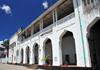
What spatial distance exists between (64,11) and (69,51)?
5.54 metres

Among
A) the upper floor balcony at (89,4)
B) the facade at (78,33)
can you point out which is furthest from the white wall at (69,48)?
the upper floor balcony at (89,4)

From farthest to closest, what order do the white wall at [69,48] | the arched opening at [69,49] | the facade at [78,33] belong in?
the white wall at [69,48] → the arched opening at [69,49] → the facade at [78,33]

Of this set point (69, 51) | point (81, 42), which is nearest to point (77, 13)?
point (81, 42)

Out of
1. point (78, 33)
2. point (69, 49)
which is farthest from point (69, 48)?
point (78, 33)

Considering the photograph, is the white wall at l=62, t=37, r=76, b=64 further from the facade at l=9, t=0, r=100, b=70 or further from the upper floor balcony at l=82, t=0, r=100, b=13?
the upper floor balcony at l=82, t=0, r=100, b=13

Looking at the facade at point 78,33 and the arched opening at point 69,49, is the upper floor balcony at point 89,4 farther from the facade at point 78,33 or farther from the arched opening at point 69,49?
the arched opening at point 69,49

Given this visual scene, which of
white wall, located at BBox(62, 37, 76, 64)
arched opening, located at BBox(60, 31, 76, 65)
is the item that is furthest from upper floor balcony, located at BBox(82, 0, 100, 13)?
white wall, located at BBox(62, 37, 76, 64)

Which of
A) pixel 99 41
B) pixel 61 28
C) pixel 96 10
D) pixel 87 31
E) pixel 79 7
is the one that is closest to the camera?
pixel 96 10

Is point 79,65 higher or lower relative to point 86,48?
lower

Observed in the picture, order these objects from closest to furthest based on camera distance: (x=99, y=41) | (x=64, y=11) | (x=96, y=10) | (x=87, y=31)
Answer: (x=96, y=10), (x=87, y=31), (x=99, y=41), (x=64, y=11)

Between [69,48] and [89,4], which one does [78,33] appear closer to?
[89,4]

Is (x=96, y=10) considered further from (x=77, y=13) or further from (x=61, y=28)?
(x=61, y=28)

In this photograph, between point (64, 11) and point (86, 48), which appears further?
point (64, 11)

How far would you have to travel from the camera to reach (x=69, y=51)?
13.0 metres
